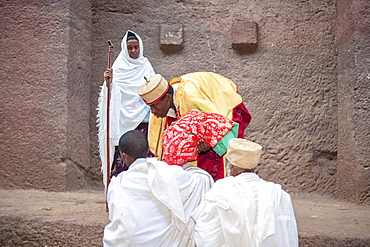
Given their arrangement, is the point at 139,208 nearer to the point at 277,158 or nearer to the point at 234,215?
the point at 234,215

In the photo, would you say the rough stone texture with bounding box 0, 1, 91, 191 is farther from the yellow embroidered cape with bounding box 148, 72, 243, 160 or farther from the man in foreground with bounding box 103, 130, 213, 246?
the man in foreground with bounding box 103, 130, 213, 246

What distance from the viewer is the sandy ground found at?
3.48 m

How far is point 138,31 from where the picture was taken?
6.31 meters

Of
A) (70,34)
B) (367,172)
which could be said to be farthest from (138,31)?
(367,172)

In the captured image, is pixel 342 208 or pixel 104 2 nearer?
pixel 342 208

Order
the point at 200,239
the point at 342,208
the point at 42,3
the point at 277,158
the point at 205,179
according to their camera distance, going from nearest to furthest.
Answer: the point at 200,239, the point at 205,179, the point at 342,208, the point at 42,3, the point at 277,158

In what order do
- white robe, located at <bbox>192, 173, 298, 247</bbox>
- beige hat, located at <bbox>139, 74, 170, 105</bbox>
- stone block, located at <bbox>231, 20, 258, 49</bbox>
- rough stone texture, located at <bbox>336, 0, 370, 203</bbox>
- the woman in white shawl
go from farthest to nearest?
stone block, located at <bbox>231, 20, 258, 49</bbox>, rough stone texture, located at <bbox>336, 0, 370, 203</bbox>, the woman in white shawl, beige hat, located at <bbox>139, 74, 170, 105</bbox>, white robe, located at <bbox>192, 173, 298, 247</bbox>

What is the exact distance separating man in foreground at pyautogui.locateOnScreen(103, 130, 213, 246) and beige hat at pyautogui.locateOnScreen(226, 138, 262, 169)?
28 centimetres

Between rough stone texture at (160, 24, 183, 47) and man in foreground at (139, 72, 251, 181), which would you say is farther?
rough stone texture at (160, 24, 183, 47)

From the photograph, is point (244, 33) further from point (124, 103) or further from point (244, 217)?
point (244, 217)

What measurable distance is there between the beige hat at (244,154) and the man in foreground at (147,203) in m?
0.28

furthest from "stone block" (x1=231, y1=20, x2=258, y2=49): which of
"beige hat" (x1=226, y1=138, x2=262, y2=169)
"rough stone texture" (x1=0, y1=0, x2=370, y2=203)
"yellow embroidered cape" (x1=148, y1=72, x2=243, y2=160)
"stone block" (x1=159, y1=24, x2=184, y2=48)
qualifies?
"beige hat" (x1=226, y1=138, x2=262, y2=169)

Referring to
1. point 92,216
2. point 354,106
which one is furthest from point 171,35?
point 92,216

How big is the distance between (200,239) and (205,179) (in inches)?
19.6
